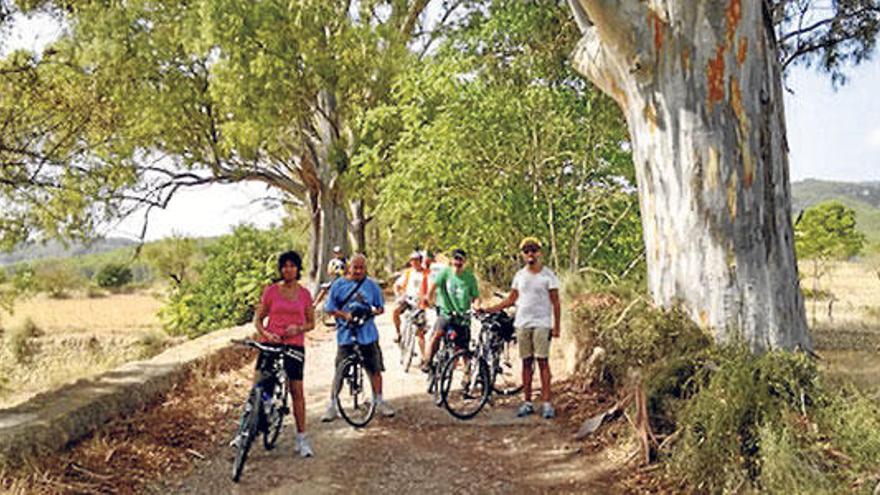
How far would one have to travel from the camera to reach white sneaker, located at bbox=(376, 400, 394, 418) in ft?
27.3

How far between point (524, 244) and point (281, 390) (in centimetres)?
280

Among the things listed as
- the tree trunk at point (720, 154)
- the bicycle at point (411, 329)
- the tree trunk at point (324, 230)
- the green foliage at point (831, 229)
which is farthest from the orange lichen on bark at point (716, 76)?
the green foliage at point (831, 229)

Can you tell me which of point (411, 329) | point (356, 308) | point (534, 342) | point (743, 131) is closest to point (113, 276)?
point (411, 329)

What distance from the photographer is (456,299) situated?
29.1ft

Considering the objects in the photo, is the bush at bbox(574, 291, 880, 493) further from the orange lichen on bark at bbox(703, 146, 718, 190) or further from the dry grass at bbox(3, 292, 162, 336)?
the dry grass at bbox(3, 292, 162, 336)

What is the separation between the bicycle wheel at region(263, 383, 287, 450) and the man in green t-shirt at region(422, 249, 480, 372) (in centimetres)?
228

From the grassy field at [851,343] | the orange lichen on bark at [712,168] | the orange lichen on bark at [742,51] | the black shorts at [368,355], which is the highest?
the orange lichen on bark at [742,51]

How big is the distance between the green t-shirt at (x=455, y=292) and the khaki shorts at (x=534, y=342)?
963 mm

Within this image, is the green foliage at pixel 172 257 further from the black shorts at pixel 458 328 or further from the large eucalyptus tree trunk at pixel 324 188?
the black shorts at pixel 458 328

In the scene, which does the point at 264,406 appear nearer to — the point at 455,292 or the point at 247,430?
the point at 247,430

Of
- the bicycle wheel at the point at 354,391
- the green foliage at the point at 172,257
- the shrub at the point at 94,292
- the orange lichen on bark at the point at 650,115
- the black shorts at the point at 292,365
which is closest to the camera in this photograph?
the black shorts at the point at 292,365

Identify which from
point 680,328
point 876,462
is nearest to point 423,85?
point 680,328

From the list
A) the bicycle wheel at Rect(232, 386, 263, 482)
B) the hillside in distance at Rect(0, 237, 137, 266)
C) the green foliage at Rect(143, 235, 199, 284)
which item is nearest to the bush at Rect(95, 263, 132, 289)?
the green foliage at Rect(143, 235, 199, 284)

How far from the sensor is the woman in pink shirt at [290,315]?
672 cm
